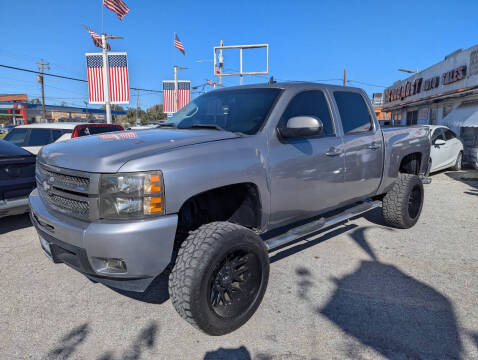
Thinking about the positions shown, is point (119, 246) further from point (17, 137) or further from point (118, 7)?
point (118, 7)

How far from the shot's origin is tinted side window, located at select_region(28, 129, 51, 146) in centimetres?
812

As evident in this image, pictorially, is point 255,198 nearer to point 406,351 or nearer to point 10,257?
point 406,351

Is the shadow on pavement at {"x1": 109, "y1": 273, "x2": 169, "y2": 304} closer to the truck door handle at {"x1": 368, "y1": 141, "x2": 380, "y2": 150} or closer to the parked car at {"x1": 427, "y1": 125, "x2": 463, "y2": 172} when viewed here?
the truck door handle at {"x1": 368, "y1": 141, "x2": 380, "y2": 150}

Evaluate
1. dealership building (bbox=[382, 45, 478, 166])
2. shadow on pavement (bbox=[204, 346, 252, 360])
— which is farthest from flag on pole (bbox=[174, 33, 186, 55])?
shadow on pavement (bbox=[204, 346, 252, 360])

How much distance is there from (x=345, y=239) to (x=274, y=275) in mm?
1553

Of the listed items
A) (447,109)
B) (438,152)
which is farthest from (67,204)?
(447,109)

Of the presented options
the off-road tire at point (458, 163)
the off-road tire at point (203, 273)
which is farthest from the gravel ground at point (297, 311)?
the off-road tire at point (458, 163)

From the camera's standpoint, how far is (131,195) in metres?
2.26

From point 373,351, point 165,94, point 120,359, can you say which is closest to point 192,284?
point 120,359

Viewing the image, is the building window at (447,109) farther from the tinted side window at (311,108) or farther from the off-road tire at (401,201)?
the tinted side window at (311,108)

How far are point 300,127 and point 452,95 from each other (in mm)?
14162

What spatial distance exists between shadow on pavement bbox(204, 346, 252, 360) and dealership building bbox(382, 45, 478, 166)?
10369mm

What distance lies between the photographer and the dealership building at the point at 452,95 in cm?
1312

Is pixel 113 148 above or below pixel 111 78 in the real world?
below
